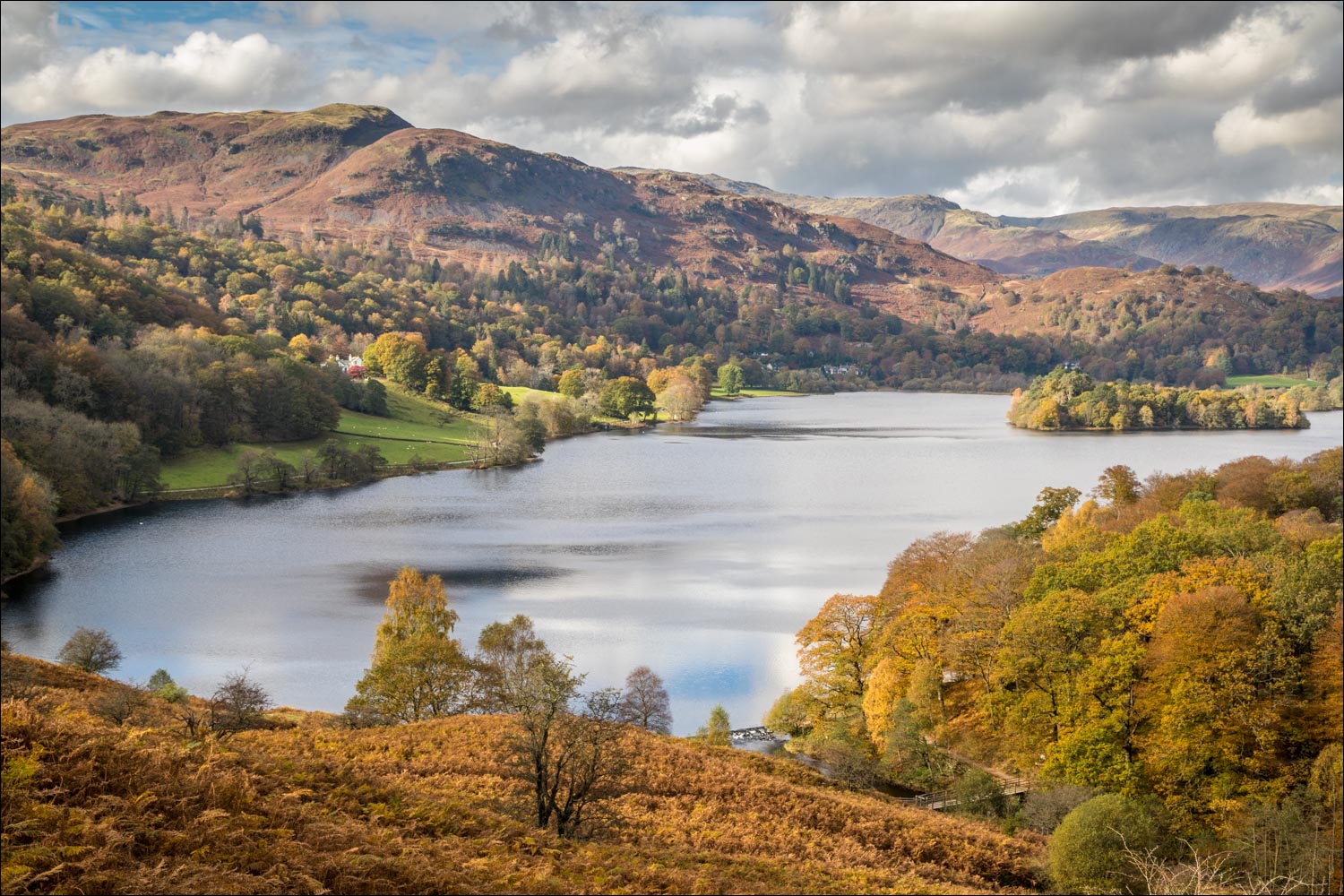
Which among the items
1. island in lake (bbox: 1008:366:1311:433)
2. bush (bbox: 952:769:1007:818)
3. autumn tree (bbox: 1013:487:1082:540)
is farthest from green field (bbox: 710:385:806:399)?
bush (bbox: 952:769:1007:818)

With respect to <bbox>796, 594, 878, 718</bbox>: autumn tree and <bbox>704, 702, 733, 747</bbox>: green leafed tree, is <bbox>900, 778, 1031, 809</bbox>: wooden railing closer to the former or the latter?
<bbox>704, 702, 733, 747</bbox>: green leafed tree

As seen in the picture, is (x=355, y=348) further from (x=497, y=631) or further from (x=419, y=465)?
(x=497, y=631)

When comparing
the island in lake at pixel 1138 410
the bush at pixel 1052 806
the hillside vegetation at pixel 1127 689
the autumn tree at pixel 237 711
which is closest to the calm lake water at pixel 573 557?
the hillside vegetation at pixel 1127 689

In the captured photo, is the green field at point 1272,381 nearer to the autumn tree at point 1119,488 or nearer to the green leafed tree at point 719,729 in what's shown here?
the autumn tree at point 1119,488

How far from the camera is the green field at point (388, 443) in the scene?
222 feet

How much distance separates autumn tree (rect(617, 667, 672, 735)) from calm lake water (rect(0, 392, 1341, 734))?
0.69m

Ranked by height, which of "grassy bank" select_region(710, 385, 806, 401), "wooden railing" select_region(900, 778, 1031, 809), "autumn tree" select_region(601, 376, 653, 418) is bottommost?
"wooden railing" select_region(900, 778, 1031, 809)

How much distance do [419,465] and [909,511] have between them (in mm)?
37692

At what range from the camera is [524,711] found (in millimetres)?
13398

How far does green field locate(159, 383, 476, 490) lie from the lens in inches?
2670

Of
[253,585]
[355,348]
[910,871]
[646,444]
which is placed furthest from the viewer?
[355,348]

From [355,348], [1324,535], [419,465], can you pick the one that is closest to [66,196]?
[355,348]

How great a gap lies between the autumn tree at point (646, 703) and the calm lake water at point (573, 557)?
688 millimetres

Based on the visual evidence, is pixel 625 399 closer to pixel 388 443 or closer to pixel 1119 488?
pixel 388 443
